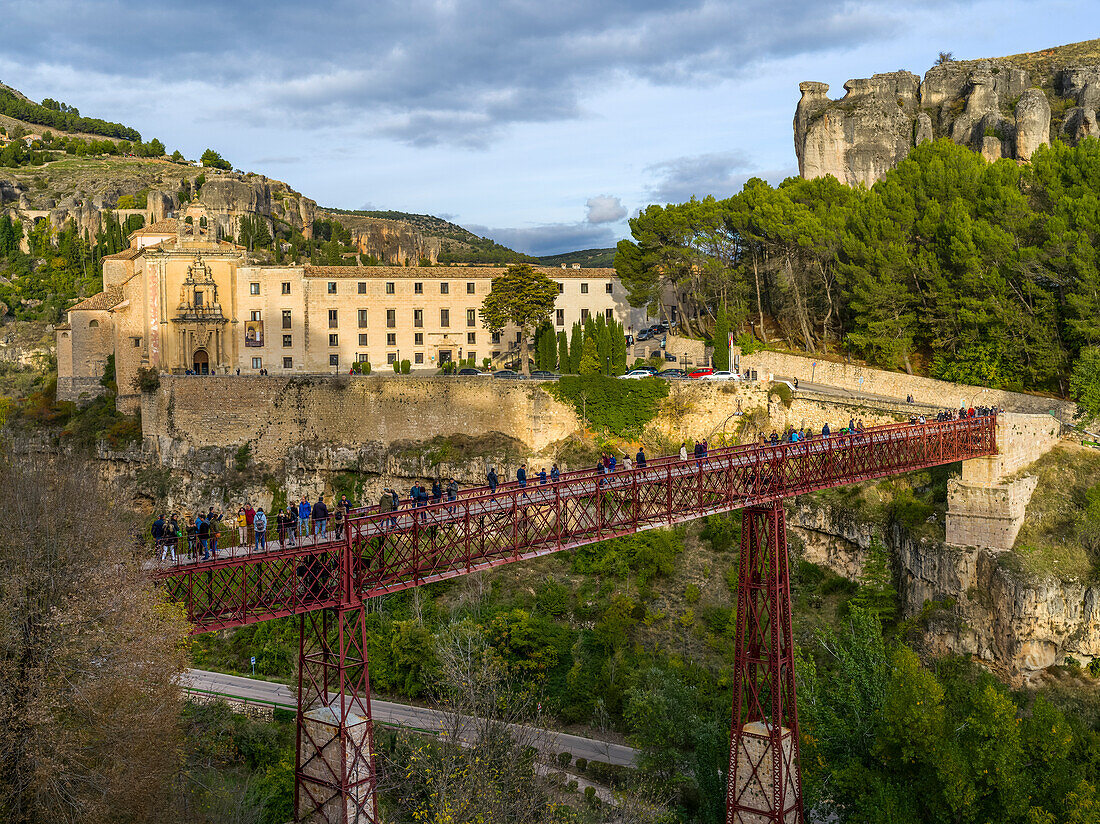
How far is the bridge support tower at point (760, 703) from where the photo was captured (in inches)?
862

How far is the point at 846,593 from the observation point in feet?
124

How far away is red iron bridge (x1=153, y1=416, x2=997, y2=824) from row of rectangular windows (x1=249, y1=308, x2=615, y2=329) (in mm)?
33309

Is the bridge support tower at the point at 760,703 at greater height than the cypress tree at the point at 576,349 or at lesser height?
lesser

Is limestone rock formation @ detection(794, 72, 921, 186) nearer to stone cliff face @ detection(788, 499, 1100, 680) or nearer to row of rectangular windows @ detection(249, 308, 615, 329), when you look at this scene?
row of rectangular windows @ detection(249, 308, 615, 329)

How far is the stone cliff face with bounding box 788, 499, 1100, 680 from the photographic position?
31484 mm

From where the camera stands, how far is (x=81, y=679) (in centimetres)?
1745

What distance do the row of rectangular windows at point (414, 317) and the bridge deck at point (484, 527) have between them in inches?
1255

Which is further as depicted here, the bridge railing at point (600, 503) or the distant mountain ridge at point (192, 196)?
the distant mountain ridge at point (192, 196)

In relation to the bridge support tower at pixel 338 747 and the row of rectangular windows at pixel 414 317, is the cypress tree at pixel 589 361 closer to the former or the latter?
the row of rectangular windows at pixel 414 317

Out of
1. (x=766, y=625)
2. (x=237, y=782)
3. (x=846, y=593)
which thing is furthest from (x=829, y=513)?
(x=237, y=782)

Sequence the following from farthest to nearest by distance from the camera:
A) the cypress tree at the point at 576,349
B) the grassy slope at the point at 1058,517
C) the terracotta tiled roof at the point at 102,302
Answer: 1. the terracotta tiled roof at the point at 102,302
2. the cypress tree at the point at 576,349
3. the grassy slope at the point at 1058,517

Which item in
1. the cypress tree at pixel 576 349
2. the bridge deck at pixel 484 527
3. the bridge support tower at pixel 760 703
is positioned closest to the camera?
the bridge deck at pixel 484 527

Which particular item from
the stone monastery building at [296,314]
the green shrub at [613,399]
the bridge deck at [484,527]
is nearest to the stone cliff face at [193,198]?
the stone monastery building at [296,314]

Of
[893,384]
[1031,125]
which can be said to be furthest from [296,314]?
[1031,125]
